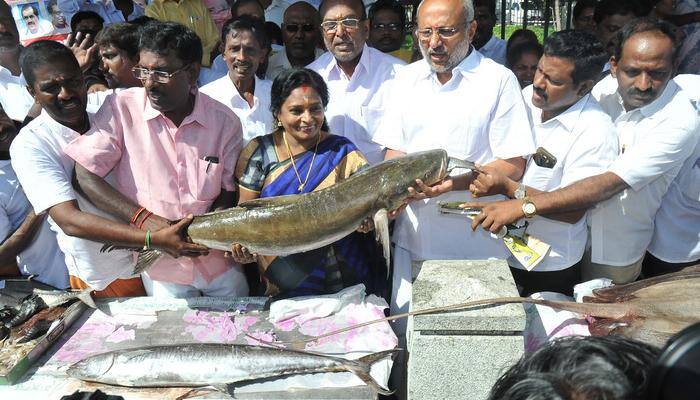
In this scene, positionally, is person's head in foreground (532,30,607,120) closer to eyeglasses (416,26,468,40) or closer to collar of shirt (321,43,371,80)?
eyeglasses (416,26,468,40)

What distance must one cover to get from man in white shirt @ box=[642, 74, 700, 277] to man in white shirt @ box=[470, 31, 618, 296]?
0.47m

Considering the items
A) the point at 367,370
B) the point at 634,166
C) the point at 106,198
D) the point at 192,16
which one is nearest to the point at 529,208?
the point at 634,166

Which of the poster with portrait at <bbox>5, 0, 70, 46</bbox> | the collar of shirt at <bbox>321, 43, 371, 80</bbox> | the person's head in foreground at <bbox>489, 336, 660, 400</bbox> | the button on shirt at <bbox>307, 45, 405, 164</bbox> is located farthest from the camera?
the poster with portrait at <bbox>5, 0, 70, 46</bbox>

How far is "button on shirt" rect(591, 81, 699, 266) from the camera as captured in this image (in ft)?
9.76

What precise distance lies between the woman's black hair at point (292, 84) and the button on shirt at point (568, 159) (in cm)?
122

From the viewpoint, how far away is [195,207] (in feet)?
10.4

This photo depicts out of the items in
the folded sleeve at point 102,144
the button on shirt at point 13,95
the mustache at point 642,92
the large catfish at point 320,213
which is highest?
the button on shirt at point 13,95

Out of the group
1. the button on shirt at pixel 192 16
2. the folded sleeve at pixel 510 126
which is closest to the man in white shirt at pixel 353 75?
the folded sleeve at pixel 510 126

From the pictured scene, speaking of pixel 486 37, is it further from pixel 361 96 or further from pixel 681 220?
pixel 681 220

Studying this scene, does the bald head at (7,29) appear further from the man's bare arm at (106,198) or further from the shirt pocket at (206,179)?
the shirt pocket at (206,179)

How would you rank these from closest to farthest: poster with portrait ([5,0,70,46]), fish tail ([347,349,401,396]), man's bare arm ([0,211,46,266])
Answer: fish tail ([347,349,401,396]), man's bare arm ([0,211,46,266]), poster with portrait ([5,0,70,46])

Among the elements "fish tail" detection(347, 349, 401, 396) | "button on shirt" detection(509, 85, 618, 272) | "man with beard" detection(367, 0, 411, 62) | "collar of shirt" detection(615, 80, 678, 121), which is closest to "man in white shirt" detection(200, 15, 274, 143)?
"man with beard" detection(367, 0, 411, 62)

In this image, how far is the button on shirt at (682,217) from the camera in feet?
10.7

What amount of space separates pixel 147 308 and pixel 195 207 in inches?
23.9
